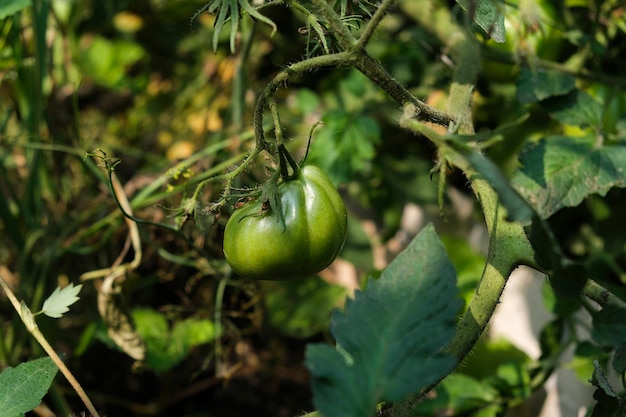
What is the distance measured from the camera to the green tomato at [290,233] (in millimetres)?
549

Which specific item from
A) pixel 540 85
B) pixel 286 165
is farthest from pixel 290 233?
pixel 540 85

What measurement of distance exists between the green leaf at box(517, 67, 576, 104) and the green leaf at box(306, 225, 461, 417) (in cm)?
47

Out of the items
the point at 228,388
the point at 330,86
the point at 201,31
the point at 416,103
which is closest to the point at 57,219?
the point at 228,388

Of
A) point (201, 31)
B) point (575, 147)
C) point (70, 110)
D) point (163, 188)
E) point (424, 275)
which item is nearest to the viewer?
point (424, 275)

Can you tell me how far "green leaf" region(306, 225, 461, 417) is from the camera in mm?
441

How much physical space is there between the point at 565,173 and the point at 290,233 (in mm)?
418

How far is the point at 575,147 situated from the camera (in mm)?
863

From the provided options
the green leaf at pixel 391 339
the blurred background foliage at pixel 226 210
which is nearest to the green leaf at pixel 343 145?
the blurred background foliage at pixel 226 210

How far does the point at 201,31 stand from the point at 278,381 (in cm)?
84

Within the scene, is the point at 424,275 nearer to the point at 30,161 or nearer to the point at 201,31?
the point at 30,161

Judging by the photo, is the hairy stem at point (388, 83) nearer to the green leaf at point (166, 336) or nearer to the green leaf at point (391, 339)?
the green leaf at point (391, 339)

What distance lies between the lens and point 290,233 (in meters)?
0.55

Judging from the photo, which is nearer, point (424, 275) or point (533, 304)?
point (424, 275)

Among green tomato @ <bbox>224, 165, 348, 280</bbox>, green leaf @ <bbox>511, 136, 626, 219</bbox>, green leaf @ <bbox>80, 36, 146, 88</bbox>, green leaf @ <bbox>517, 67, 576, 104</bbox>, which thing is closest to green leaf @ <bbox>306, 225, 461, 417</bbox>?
green tomato @ <bbox>224, 165, 348, 280</bbox>
